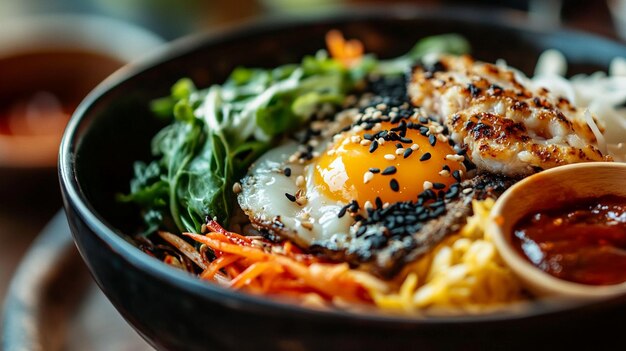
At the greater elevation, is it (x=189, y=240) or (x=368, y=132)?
(x=368, y=132)

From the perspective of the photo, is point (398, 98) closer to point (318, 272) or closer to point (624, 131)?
point (624, 131)

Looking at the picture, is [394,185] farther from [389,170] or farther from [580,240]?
[580,240]

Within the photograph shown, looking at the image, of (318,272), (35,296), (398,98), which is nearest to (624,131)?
(398,98)

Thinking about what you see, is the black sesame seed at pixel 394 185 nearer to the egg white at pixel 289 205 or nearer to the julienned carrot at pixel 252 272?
the egg white at pixel 289 205

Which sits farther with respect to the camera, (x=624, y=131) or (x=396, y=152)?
(x=624, y=131)

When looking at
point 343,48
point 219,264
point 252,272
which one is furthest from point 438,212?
point 343,48

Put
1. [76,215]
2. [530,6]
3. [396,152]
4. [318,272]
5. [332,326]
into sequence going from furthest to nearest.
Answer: [530,6] → [396,152] → [76,215] → [318,272] → [332,326]
